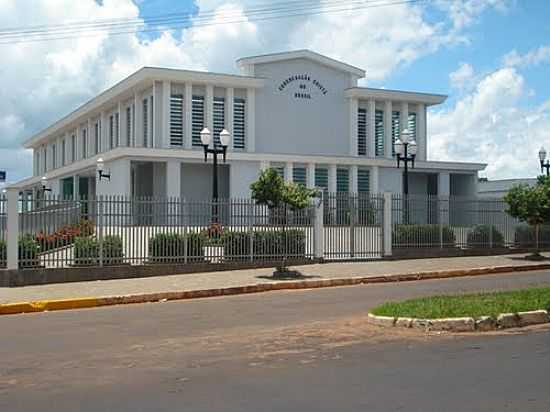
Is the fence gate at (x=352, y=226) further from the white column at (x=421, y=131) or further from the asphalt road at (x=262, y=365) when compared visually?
the white column at (x=421, y=131)

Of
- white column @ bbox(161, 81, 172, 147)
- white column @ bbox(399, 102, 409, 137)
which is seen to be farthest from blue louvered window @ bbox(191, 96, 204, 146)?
white column @ bbox(399, 102, 409, 137)

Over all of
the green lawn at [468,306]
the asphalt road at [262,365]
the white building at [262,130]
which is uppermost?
the white building at [262,130]

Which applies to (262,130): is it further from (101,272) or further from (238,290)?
(238,290)

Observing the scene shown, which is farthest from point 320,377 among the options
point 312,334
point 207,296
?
point 207,296

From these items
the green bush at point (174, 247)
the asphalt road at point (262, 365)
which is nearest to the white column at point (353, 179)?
the green bush at point (174, 247)

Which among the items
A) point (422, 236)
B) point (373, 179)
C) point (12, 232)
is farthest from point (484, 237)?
point (373, 179)

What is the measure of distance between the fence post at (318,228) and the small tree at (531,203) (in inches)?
298

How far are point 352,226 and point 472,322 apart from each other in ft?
44.8

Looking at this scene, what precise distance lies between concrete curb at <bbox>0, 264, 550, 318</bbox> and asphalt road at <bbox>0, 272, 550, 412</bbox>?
197cm

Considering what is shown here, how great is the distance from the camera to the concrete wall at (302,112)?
167ft

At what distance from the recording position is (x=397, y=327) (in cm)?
1159

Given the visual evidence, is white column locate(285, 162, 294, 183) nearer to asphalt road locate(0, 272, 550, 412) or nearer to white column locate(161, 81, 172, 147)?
white column locate(161, 81, 172, 147)

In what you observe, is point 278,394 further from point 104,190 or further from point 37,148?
point 37,148

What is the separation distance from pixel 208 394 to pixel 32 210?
45.3ft
